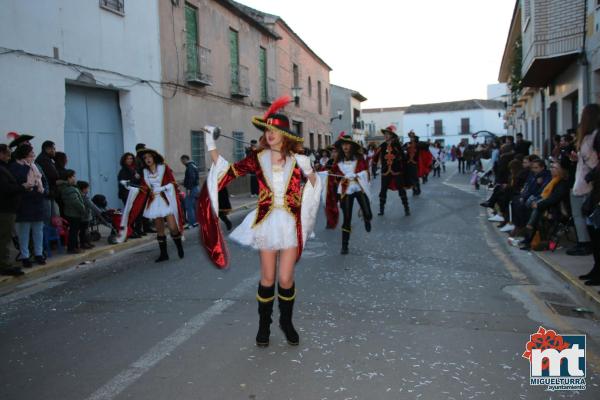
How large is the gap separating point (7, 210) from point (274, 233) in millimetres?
4642

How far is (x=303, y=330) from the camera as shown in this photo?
4859 mm

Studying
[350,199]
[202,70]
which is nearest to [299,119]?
[202,70]

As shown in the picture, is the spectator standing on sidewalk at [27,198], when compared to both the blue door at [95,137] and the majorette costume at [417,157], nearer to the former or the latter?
the blue door at [95,137]

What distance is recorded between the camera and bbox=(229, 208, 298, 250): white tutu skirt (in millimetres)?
4477

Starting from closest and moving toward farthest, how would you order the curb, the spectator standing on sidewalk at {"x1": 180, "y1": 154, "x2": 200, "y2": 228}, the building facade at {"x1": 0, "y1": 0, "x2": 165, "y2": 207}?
the curb, the building facade at {"x1": 0, "y1": 0, "x2": 165, "y2": 207}, the spectator standing on sidewalk at {"x1": 180, "y1": 154, "x2": 200, "y2": 228}

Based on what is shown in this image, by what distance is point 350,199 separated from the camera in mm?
8820

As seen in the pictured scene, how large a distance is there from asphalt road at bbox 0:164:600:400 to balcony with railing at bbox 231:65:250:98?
14132 millimetres

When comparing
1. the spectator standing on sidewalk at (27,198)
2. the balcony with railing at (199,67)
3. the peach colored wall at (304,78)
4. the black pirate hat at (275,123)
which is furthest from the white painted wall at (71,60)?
the peach colored wall at (304,78)

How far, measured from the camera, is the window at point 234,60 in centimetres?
2162

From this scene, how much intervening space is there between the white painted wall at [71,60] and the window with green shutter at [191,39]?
1908mm

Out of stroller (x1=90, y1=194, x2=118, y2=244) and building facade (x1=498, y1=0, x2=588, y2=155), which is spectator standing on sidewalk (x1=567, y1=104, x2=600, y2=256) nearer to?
building facade (x1=498, y1=0, x2=588, y2=155)

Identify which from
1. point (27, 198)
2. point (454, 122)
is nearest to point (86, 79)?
point (27, 198)

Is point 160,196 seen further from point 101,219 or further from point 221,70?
point 221,70

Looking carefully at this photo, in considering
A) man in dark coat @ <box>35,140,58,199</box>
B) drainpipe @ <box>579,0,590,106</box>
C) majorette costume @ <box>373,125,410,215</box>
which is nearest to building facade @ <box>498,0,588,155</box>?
drainpipe @ <box>579,0,590,106</box>
